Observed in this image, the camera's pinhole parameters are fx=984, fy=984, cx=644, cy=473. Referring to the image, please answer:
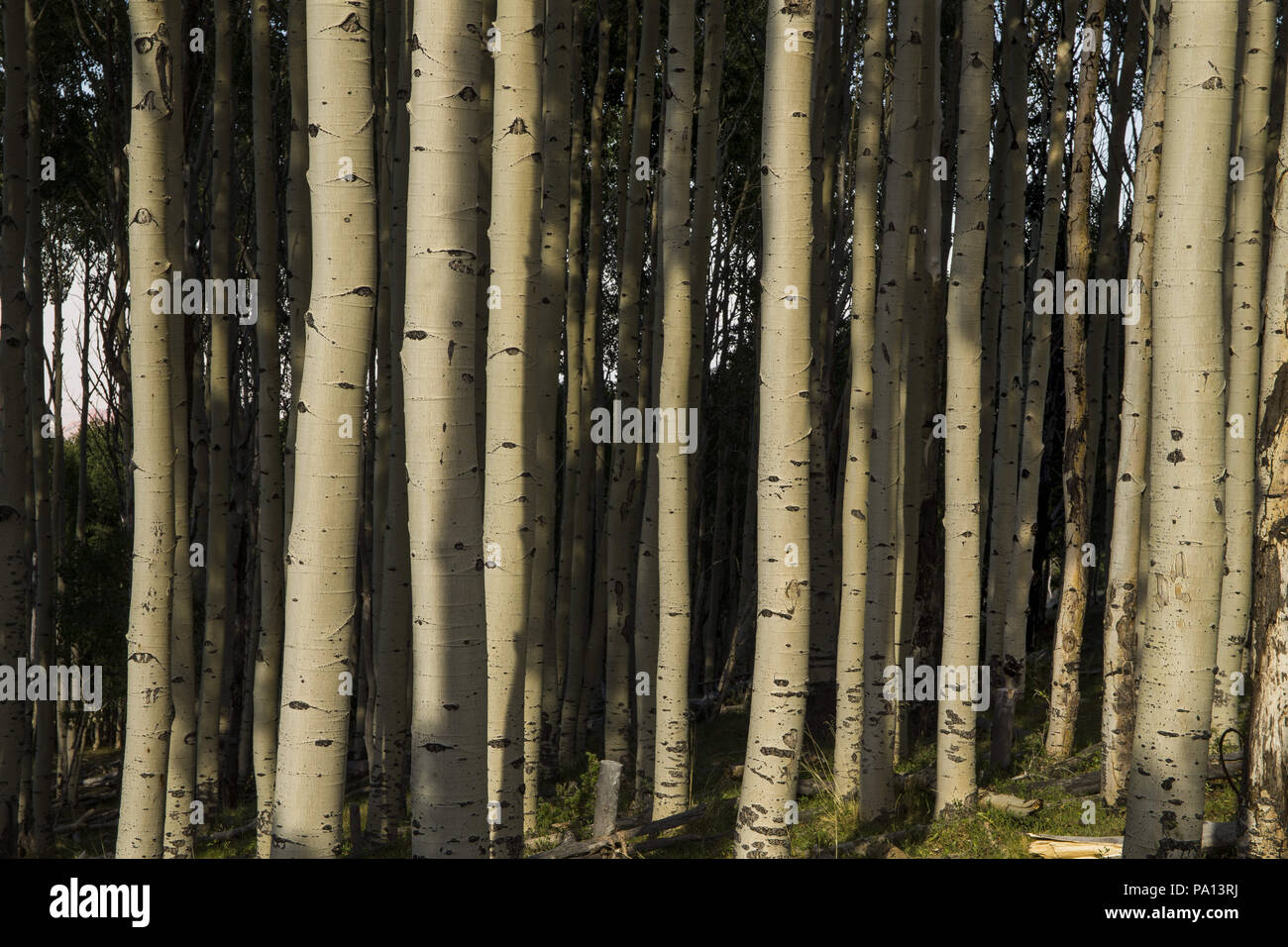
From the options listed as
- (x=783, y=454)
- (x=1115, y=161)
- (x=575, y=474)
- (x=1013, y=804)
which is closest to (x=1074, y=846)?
(x=1013, y=804)

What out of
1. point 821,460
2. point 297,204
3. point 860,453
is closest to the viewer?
point 860,453

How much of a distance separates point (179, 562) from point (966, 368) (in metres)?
5.86

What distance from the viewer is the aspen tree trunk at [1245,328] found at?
251 inches

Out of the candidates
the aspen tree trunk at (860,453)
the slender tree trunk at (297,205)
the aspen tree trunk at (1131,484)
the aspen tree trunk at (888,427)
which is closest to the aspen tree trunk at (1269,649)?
the aspen tree trunk at (888,427)

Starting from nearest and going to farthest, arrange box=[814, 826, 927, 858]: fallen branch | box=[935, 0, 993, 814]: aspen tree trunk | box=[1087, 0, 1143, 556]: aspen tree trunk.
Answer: box=[814, 826, 927, 858]: fallen branch
box=[935, 0, 993, 814]: aspen tree trunk
box=[1087, 0, 1143, 556]: aspen tree trunk

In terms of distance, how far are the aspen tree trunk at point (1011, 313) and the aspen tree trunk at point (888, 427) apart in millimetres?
2007

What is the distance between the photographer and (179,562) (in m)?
7.46

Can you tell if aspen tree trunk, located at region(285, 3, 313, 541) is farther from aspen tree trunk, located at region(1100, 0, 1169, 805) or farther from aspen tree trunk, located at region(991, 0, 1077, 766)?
aspen tree trunk, located at region(1100, 0, 1169, 805)

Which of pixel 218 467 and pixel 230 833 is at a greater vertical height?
pixel 218 467

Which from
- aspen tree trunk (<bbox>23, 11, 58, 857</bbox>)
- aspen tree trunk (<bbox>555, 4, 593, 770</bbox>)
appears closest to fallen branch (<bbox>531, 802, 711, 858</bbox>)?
aspen tree trunk (<bbox>555, 4, 593, 770</bbox>)

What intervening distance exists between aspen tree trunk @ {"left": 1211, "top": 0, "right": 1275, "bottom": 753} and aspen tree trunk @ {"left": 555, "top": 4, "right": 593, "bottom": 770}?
5827 mm

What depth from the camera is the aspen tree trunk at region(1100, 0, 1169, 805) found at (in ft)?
24.1

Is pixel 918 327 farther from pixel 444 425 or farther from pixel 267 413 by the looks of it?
pixel 444 425

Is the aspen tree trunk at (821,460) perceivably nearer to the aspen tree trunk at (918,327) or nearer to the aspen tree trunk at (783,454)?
the aspen tree trunk at (918,327)
